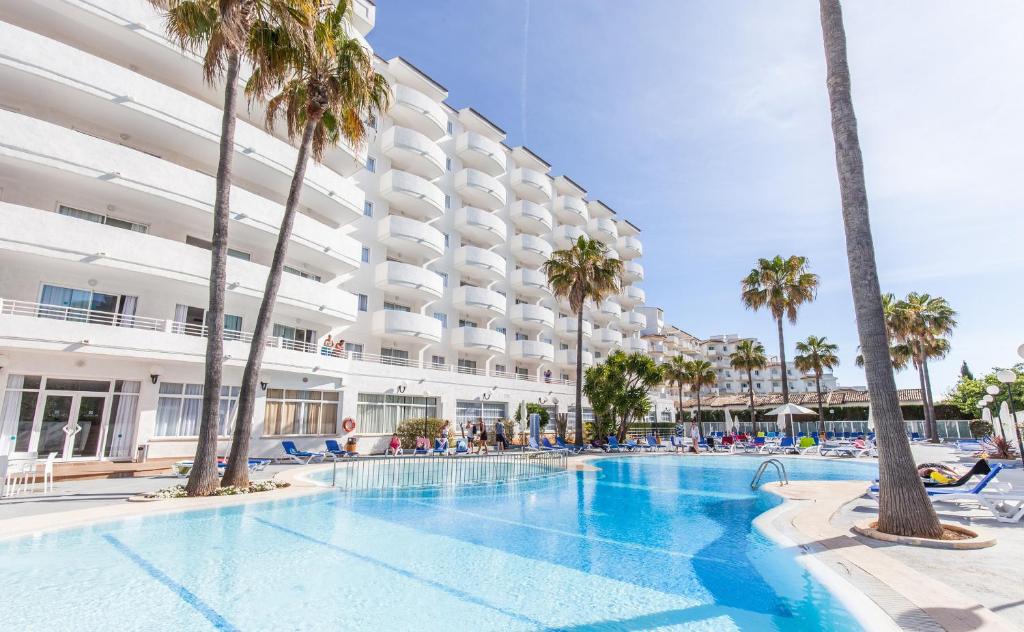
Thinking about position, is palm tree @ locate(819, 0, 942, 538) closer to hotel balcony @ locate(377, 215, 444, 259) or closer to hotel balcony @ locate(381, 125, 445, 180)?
hotel balcony @ locate(377, 215, 444, 259)

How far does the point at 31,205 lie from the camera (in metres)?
16.5

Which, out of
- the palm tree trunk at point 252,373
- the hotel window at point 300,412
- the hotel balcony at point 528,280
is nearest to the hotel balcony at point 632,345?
the hotel balcony at point 528,280

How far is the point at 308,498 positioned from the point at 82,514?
4551 mm

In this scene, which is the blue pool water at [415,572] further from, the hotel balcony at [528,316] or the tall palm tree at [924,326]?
the tall palm tree at [924,326]

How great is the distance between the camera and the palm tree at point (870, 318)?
7773 millimetres

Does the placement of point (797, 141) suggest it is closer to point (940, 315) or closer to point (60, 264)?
point (60, 264)

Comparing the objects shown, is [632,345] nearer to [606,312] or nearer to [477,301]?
[606,312]

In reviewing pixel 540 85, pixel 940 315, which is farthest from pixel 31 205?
pixel 940 315

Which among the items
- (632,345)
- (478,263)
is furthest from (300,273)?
(632,345)

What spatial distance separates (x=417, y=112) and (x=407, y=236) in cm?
834

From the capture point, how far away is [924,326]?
37500 mm

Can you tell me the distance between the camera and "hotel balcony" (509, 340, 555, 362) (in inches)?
1468

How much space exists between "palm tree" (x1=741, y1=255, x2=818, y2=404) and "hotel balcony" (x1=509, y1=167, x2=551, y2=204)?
57.5ft

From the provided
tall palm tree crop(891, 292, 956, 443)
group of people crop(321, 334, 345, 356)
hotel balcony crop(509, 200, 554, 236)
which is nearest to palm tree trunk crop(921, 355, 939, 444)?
tall palm tree crop(891, 292, 956, 443)
